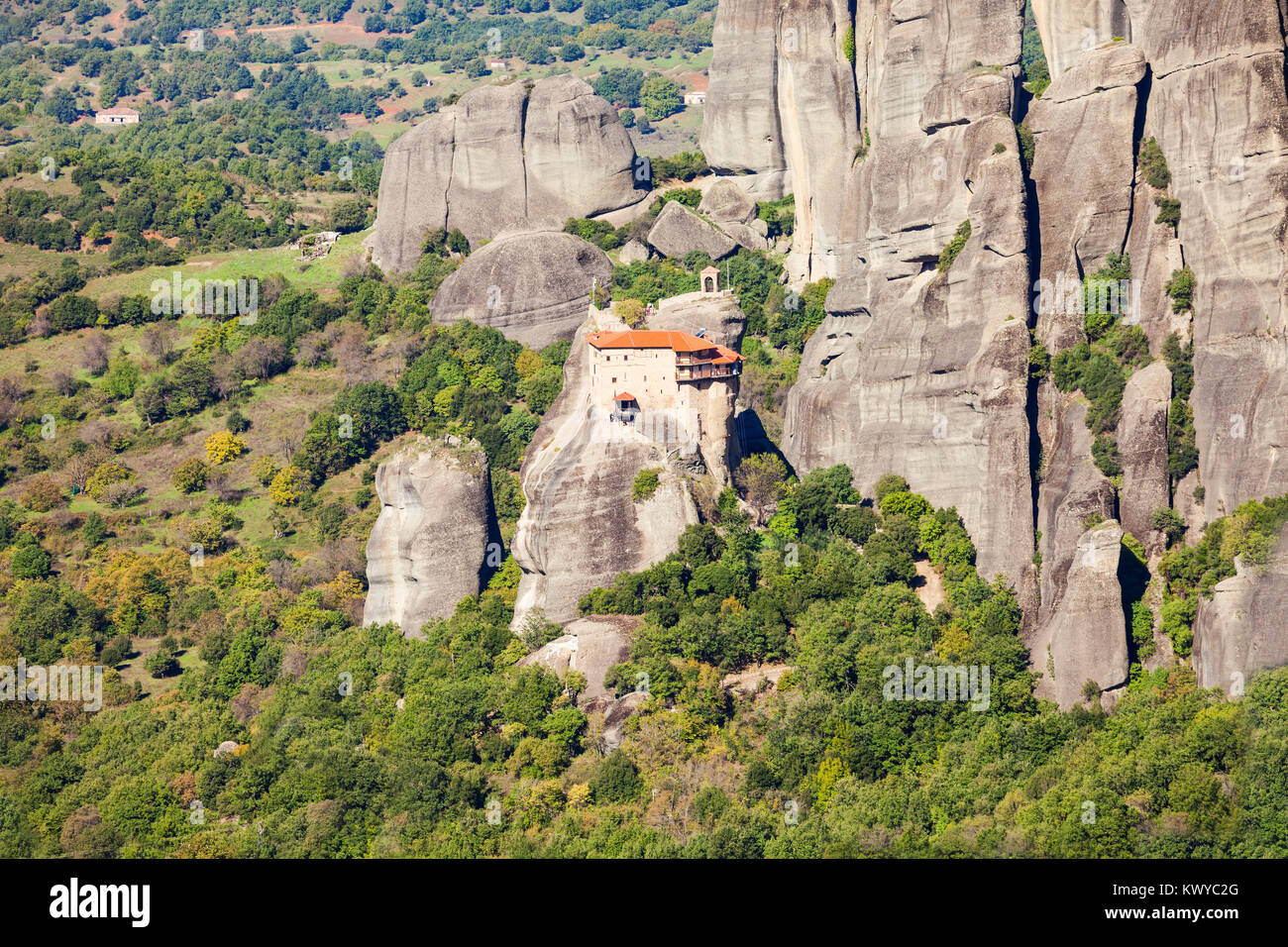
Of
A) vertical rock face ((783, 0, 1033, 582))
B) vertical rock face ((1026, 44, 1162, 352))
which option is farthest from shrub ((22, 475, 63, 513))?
vertical rock face ((1026, 44, 1162, 352))

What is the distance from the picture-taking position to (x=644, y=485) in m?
71.6

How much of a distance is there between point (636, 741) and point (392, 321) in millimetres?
38266

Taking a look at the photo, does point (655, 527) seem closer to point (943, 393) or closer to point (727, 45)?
point (943, 393)

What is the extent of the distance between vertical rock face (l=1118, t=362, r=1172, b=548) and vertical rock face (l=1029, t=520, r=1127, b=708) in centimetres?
318

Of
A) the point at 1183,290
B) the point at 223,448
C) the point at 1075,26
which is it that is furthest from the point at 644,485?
the point at 223,448

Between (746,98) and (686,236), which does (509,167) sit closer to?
(686,236)

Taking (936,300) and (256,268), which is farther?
(256,268)

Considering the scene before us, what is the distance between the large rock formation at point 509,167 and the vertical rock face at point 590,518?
3090 centimetres

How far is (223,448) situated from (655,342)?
2700 cm

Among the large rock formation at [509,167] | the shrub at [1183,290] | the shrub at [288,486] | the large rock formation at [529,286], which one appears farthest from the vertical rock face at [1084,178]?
the shrub at [288,486]
